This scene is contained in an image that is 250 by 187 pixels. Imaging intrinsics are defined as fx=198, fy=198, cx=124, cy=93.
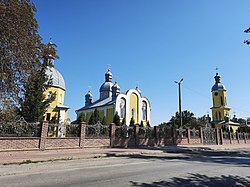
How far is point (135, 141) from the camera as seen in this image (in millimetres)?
20781

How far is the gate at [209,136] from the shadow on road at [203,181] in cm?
2431

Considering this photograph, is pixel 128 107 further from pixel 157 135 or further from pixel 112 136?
pixel 112 136

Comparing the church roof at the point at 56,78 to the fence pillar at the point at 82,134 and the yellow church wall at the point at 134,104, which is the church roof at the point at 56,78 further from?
the yellow church wall at the point at 134,104

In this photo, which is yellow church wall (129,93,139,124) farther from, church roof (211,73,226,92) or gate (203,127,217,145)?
church roof (211,73,226,92)

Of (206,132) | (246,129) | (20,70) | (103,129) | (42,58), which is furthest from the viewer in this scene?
(246,129)

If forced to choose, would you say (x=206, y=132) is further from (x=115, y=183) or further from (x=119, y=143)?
(x=115, y=183)

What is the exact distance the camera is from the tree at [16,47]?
33.1 ft

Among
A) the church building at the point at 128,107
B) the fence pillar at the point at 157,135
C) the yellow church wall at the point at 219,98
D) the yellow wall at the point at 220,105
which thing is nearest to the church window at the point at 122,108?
the church building at the point at 128,107

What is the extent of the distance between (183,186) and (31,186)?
4.05 meters

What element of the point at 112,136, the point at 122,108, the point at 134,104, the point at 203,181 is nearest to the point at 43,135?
the point at 112,136

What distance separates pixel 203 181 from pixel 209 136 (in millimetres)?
26519

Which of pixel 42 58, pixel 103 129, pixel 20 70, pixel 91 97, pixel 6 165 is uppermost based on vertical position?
pixel 91 97

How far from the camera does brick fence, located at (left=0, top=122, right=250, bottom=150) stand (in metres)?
14.0

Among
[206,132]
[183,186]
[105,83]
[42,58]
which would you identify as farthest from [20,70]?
[105,83]
